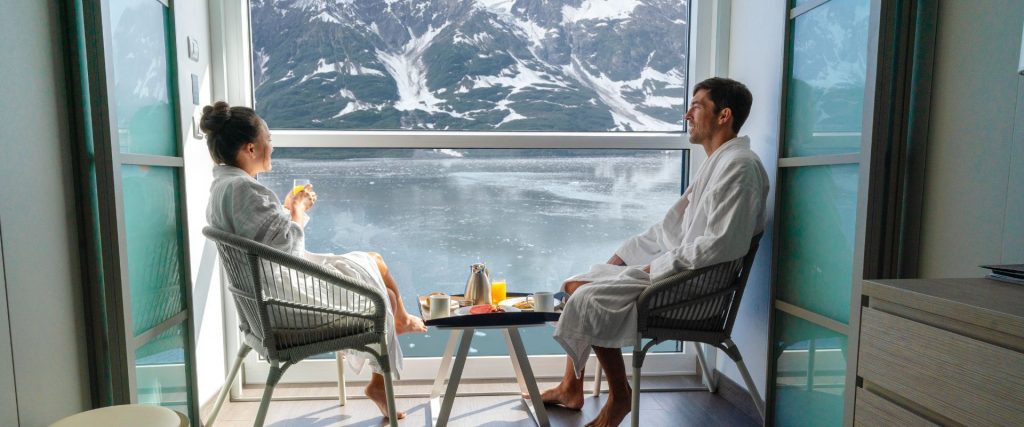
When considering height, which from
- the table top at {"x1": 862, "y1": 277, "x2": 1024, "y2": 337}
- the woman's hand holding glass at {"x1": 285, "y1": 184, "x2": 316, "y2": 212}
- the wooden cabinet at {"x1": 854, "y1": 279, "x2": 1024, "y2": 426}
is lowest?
the wooden cabinet at {"x1": 854, "y1": 279, "x2": 1024, "y2": 426}

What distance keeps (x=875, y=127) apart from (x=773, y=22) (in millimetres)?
970

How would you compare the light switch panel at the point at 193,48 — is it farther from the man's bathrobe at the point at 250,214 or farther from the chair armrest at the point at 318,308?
the chair armrest at the point at 318,308

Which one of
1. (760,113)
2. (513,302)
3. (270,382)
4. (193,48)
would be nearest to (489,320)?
(513,302)

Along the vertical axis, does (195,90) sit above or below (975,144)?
above

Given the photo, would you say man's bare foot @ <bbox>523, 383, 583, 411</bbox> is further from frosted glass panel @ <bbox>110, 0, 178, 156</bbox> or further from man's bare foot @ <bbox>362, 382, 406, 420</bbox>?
frosted glass panel @ <bbox>110, 0, 178, 156</bbox>

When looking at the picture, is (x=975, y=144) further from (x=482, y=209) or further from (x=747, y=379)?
(x=482, y=209)

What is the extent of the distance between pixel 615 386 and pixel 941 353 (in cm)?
143

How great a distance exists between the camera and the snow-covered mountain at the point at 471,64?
291cm

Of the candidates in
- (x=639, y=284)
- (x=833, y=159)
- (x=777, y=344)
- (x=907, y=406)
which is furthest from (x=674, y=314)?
(x=907, y=406)

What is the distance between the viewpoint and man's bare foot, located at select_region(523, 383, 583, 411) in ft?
8.79

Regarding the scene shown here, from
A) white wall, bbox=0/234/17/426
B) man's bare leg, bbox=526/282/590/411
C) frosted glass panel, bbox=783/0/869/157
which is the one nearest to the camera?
white wall, bbox=0/234/17/426

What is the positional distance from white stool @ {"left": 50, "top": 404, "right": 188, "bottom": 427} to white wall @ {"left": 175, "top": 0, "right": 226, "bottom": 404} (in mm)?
978

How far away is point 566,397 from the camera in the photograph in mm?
2693

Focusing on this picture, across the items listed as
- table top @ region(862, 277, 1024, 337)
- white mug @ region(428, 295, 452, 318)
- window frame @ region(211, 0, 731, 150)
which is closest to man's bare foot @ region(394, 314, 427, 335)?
white mug @ region(428, 295, 452, 318)
